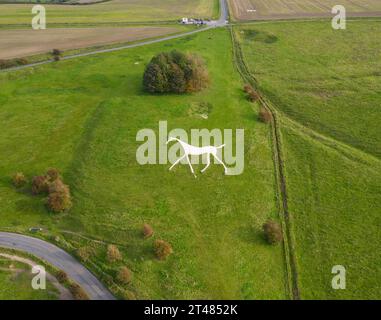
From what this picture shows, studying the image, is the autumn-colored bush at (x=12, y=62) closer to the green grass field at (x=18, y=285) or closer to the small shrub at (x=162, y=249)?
the green grass field at (x=18, y=285)

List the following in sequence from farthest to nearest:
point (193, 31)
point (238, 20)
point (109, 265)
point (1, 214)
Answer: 1. point (238, 20)
2. point (193, 31)
3. point (1, 214)
4. point (109, 265)

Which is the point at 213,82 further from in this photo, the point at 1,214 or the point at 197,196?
the point at 1,214

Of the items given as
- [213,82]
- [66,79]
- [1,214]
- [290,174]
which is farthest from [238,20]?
[1,214]

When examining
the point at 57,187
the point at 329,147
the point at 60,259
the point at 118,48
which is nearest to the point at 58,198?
the point at 57,187

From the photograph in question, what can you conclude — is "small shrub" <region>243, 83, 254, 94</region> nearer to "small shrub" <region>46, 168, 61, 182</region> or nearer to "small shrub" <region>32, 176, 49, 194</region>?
"small shrub" <region>46, 168, 61, 182</region>

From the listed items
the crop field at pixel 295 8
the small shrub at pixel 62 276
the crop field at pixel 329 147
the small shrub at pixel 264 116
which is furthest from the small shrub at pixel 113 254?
the crop field at pixel 295 8

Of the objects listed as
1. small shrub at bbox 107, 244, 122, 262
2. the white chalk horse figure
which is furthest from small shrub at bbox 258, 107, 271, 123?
small shrub at bbox 107, 244, 122, 262
